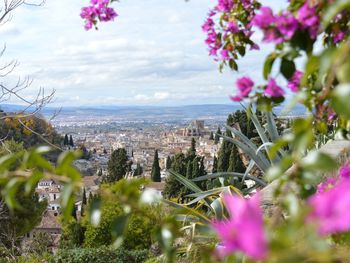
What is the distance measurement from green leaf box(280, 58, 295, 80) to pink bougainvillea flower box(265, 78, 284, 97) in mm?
37

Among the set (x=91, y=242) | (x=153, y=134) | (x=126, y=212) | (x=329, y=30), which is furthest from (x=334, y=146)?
(x=153, y=134)

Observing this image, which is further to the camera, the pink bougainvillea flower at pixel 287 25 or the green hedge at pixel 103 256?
the green hedge at pixel 103 256

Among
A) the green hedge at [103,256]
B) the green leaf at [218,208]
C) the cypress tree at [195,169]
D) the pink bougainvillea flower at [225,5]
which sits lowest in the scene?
the cypress tree at [195,169]

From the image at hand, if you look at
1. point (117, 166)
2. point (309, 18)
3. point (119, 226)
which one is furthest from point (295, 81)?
point (117, 166)

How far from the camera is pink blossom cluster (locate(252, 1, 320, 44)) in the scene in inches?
30.9

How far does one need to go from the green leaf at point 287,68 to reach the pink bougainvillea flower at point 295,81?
28mm

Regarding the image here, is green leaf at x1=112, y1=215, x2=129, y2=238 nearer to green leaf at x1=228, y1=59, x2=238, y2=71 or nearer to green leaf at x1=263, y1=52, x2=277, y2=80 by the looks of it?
green leaf at x1=263, y1=52, x2=277, y2=80

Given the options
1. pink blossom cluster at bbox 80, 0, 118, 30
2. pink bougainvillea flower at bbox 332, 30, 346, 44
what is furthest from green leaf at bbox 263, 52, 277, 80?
pink blossom cluster at bbox 80, 0, 118, 30

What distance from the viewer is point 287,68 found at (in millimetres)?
870

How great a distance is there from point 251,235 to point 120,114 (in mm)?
137942

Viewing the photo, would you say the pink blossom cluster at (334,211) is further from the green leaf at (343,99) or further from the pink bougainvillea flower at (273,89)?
the pink bougainvillea flower at (273,89)

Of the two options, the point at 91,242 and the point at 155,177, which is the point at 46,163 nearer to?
the point at 91,242

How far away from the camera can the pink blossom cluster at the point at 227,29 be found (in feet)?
3.94

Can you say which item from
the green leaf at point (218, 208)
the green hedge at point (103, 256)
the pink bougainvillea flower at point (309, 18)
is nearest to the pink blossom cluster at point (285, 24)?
the pink bougainvillea flower at point (309, 18)
